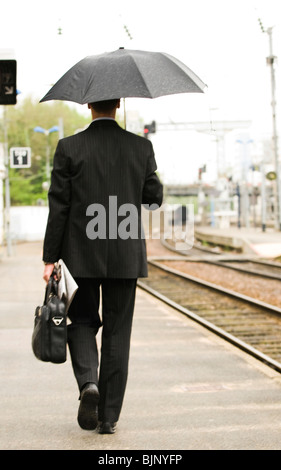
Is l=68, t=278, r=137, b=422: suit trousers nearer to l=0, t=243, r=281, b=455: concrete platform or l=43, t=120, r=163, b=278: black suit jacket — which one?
l=43, t=120, r=163, b=278: black suit jacket

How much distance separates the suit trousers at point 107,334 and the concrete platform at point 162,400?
254 mm

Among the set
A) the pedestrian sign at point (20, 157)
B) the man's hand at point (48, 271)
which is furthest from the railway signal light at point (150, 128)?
the man's hand at point (48, 271)

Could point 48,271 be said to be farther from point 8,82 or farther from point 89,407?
point 8,82

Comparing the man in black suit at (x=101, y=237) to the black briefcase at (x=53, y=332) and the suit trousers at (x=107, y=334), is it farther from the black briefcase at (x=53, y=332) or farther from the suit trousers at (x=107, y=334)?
the black briefcase at (x=53, y=332)

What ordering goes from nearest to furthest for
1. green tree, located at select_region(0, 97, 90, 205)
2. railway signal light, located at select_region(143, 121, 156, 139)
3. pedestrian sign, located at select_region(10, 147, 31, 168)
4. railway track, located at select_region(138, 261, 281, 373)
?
1. railway track, located at select_region(138, 261, 281, 373)
2. pedestrian sign, located at select_region(10, 147, 31, 168)
3. railway signal light, located at select_region(143, 121, 156, 139)
4. green tree, located at select_region(0, 97, 90, 205)

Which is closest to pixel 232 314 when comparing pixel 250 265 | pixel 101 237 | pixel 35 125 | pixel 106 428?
pixel 106 428

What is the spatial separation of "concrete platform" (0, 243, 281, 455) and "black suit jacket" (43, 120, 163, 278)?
0.94 m

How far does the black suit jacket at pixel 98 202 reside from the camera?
174 inches

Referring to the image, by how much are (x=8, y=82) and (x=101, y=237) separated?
7109 millimetres

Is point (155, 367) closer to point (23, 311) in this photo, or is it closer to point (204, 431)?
point (204, 431)

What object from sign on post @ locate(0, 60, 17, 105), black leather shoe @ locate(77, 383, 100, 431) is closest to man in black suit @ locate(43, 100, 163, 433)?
black leather shoe @ locate(77, 383, 100, 431)

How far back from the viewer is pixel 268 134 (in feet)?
292

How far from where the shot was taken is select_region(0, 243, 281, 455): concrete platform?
4.51 m

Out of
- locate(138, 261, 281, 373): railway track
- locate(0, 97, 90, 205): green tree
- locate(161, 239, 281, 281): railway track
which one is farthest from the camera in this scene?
locate(0, 97, 90, 205): green tree
